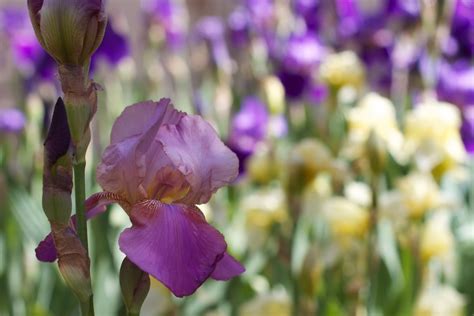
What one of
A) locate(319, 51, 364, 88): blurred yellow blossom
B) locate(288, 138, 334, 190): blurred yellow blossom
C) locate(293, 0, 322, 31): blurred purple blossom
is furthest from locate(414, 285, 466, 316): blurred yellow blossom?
locate(293, 0, 322, 31): blurred purple blossom

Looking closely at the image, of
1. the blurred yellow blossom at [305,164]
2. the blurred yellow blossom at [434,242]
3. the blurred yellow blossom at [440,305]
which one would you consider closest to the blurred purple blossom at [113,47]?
the blurred yellow blossom at [305,164]

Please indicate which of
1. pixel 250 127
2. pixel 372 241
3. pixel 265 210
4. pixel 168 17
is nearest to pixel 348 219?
pixel 372 241

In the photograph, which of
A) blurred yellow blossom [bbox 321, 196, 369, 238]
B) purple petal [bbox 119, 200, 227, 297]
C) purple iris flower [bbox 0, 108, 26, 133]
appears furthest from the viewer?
purple iris flower [bbox 0, 108, 26, 133]

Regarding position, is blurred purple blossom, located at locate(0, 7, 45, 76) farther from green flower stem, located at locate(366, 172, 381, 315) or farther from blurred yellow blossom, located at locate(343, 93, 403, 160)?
green flower stem, located at locate(366, 172, 381, 315)

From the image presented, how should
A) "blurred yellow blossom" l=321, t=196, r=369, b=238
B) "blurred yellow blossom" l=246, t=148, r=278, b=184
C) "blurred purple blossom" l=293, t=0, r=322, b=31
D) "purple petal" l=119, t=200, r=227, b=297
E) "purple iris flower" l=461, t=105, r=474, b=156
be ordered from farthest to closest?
"blurred purple blossom" l=293, t=0, r=322, b=31
"purple iris flower" l=461, t=105, r=474, b=156
"blurred yellow blossom" l=246, t=148, r=278, b=184
"blurred yellow blossom" l=321, t=196, r=369, b=238
"purple petal" l=119, t=200, r=227, b=297

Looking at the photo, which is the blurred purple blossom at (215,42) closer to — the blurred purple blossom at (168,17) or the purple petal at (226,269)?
the blurred purple blossom at (168,17)

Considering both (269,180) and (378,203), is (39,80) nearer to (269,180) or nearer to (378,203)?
(269,180)
